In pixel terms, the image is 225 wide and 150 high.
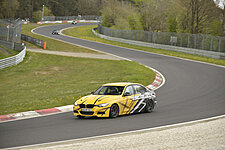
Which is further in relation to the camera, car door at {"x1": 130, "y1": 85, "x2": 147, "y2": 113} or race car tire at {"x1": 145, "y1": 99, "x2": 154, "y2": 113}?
race car tire at {"x1": 145, "y1": 99, "x2": 154, "y2": 113}

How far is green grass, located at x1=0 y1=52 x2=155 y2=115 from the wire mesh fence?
11646 millimetres

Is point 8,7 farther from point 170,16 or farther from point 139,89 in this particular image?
point 139,89

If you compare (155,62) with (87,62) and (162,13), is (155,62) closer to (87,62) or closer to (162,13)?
(87,62)

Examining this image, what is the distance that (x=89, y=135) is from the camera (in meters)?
10.1

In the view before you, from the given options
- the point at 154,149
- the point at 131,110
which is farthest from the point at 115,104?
the point at 154,149

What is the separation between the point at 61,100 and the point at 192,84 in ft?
32.2

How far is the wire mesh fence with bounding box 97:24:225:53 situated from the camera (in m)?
40.3

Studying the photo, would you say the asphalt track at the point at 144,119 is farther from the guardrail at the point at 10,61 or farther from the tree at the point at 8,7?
the tree at the point at 8,7

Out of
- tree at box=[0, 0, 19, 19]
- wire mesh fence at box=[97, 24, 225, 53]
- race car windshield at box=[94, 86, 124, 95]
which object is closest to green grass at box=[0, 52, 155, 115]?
race car windshield at box=[94, 86, 124, 95]

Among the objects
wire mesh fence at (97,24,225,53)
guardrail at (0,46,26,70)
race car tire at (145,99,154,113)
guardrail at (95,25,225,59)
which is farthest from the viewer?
wire mesh fence at (97,24,225,53)

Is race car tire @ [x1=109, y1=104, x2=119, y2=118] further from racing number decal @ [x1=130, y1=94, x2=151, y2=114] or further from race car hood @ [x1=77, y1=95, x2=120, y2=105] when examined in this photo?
racing number decal @ [x1=130, y1=94, x2=151, y2=114]

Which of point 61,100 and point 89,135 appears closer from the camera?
point 89,135

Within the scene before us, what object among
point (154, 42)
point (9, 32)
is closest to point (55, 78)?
point (9, 32)

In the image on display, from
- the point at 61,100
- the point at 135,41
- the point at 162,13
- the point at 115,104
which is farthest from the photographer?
the point at 162,13
